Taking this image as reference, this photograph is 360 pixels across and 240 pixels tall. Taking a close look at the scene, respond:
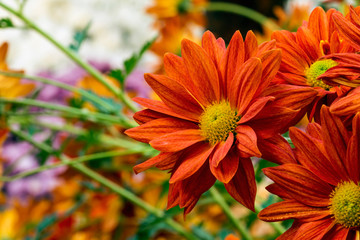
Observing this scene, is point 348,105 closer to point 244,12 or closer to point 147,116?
point 147,116

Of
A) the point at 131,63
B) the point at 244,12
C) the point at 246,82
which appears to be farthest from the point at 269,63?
the point at 244,12

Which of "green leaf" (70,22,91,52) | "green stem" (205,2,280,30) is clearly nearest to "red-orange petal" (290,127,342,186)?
"green leaf" (70,22,91,52)

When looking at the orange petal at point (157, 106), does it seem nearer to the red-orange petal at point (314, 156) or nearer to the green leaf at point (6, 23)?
the red-orange petal at point (314, 156)

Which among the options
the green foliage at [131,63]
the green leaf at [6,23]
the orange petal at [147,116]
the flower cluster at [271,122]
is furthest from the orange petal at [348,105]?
the green leaf at [6,23]

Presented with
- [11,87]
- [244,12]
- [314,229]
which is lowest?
[314,229]

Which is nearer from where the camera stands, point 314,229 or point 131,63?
point 314,229

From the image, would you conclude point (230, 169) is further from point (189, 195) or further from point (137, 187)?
point (137, 187)
